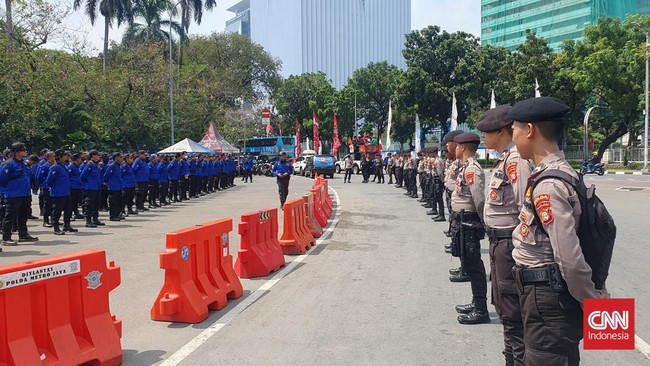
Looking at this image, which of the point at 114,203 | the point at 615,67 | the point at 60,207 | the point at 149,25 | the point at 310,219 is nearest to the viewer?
the point at 310,219

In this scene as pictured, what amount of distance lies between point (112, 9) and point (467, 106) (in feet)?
110

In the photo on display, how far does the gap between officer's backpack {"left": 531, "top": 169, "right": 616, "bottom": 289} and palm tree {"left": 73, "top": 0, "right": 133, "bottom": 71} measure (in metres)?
45.3

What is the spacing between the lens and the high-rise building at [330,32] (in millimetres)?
100000

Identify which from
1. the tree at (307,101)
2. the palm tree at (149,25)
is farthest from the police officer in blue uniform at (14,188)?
the tree at (307,101)

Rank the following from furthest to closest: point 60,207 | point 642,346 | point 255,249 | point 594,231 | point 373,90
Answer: point 373,90 < point 60,207 < point 255,249 < point 642,346 < point 594,231

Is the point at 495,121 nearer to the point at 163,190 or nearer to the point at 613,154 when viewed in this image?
the point at 163,190

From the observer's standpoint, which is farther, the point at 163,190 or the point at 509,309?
the point at 163,190

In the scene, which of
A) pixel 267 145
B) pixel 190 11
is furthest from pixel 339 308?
pixel 267 145

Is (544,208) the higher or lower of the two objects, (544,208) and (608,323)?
the higher

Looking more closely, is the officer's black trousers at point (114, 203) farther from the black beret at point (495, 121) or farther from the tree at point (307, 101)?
the tree at point (307, 101)

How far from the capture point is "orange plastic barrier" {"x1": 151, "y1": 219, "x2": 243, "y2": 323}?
571cm

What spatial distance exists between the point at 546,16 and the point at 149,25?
67.3 metres

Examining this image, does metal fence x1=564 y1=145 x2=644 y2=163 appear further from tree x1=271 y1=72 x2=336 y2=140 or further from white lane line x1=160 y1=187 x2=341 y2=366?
white lane line x1=160 y1=187 x2=341 y2=366

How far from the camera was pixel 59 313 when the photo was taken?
4.33 meters
